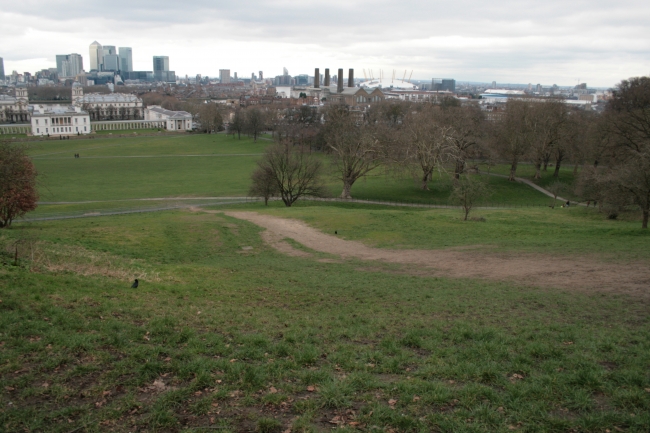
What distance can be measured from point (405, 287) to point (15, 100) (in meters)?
205

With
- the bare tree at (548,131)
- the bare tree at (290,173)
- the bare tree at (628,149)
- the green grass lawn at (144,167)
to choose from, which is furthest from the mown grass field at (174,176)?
the bare tree at (628,149)

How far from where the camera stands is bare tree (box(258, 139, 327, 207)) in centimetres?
4588

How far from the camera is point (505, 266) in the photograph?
2028 centimetres

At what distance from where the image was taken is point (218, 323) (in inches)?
452

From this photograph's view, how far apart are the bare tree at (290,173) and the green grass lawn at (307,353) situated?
2805 cm

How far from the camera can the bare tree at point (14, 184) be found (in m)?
26.0

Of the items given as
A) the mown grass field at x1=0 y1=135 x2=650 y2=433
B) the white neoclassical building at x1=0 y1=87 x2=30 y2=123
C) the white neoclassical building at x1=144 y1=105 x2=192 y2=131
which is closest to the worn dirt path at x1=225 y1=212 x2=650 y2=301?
the mown grass field at x1=0 y1=135 x2=650 y2=433

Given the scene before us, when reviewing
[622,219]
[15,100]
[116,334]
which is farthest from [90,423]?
[15,100]

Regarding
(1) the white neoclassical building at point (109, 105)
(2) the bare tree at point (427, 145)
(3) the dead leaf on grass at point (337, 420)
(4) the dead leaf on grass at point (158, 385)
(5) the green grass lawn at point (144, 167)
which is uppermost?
(1) the white neoclassical building at point (109, 105)

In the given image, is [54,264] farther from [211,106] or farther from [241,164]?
[211,106]

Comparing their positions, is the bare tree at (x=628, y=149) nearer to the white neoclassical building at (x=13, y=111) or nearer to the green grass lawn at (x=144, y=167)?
the green grass lawn at (x=144, y=167)

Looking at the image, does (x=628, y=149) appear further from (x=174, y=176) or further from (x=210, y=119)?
(x=210, y=119)

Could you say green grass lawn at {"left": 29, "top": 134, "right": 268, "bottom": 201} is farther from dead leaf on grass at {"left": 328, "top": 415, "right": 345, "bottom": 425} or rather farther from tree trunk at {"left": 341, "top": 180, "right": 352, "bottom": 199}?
dead leaf on grass at {"left": 328, "top": 415, "right": 345, "bottom": 425}

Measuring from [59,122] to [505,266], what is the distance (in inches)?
6132
